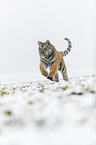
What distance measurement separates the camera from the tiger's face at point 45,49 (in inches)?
337

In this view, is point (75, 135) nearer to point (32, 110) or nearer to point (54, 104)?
point (54, 104)

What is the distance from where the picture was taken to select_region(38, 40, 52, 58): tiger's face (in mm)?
8555

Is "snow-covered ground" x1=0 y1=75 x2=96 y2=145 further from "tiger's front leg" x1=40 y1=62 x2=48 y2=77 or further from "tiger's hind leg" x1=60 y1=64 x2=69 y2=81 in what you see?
"tiger's hind leg" x1=60 y1=64 x2=69 y2=81

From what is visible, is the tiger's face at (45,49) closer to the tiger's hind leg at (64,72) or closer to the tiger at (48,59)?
the tiger at (48,59)

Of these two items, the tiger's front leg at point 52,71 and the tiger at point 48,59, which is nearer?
the tiger's front leg at point 52,71

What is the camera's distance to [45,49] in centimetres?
856

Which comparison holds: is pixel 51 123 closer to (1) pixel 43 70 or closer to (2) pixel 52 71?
(2) pixel 52 71

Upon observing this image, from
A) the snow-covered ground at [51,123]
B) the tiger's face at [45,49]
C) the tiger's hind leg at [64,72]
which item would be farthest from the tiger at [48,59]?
the snow-covered ground at [51,123]

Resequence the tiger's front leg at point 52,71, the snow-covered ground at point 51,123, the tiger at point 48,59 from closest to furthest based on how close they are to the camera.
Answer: the snow-covered ground at point 51,123, the tiger's front leg at point 52,71, the tiger at point 48,59

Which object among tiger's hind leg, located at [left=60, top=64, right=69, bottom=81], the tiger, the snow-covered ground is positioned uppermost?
the tiger

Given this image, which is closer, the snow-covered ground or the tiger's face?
the snow-covered ground

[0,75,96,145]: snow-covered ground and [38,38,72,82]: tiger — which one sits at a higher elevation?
[38,38,72,82]: tiger

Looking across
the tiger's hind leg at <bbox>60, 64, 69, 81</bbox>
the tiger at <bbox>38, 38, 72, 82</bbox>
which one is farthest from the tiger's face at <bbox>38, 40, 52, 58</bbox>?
the tiger's hind leg at <bbox>60, 64, 69, 81</bbox>

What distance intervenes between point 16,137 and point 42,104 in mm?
608
